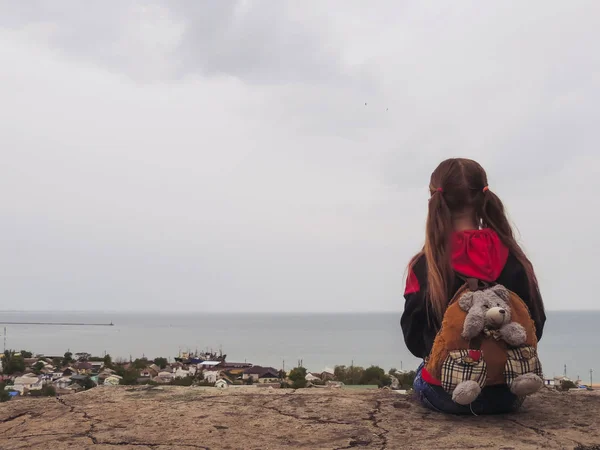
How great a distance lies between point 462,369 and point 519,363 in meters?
0.21

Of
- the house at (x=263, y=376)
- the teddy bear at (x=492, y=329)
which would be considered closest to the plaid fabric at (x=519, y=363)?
the teddy bear at (x=492, y=329)

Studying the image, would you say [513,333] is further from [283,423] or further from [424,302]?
[283,423]

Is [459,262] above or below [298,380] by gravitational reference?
above

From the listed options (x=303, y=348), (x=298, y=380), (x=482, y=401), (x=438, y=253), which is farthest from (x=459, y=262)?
(x=303, y=348)

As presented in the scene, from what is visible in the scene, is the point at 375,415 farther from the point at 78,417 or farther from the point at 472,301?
the point at 78,417

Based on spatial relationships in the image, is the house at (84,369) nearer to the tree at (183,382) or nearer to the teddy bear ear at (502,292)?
the tree at (183,382)

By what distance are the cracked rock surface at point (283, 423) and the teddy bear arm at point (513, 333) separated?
317 millimetres

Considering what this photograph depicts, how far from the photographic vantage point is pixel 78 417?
2203 mm

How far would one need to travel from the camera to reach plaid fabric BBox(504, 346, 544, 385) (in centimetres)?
187

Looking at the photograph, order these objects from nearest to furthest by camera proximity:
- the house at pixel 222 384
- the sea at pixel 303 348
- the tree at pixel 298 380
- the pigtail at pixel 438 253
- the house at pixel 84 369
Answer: the pigtail at pixel 438 253, the house at pixel 222 384, the tree at pixel 298 380, the house at pixel 84 369, the sea at pixel 303 348

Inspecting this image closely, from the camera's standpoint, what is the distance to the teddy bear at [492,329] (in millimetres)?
1824

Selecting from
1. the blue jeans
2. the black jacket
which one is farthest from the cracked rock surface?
the black jacket

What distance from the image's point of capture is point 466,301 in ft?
6.22

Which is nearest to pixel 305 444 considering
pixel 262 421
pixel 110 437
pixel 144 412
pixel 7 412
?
pixel 262 421
